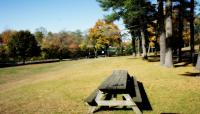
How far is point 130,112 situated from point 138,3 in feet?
60.1

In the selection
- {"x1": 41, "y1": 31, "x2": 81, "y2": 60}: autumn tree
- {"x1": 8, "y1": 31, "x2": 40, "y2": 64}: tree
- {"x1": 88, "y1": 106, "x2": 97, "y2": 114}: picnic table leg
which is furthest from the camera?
{"x1": 41, "y1": 31, "x2": 81, "y2": 60}: autumn tree

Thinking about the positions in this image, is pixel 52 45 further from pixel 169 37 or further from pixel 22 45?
pixel 169 37

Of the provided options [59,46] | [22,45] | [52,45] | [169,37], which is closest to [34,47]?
[22,45]

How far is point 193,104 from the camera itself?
10.1 m

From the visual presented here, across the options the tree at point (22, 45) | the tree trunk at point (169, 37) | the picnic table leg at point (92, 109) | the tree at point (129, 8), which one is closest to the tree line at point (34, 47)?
the tree at point (22, 45)

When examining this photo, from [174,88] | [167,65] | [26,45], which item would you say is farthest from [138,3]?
[26,45]

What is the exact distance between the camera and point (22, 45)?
205 feet

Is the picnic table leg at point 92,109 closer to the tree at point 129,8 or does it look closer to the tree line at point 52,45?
the tree at point 129,8

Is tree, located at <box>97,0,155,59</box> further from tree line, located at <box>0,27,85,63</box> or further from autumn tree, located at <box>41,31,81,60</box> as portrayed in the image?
autumn tree, located at <box>41,31,81,60</box>

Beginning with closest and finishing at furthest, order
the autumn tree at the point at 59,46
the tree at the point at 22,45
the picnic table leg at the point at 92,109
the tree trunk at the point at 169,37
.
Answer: the picnic table leg at the point at 92,109
the tree trunk at the point at 169,37
the tree at the point at 22,45
the autumn tree at the point at 59,46

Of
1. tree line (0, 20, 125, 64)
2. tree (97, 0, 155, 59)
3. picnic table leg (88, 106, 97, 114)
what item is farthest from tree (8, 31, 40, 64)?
picnic table leg (88, 106, 97, 114)

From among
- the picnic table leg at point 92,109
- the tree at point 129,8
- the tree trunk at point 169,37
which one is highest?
the tree at point 129,8

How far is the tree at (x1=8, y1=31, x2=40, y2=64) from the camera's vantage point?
6262cm

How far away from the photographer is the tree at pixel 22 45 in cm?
6262
